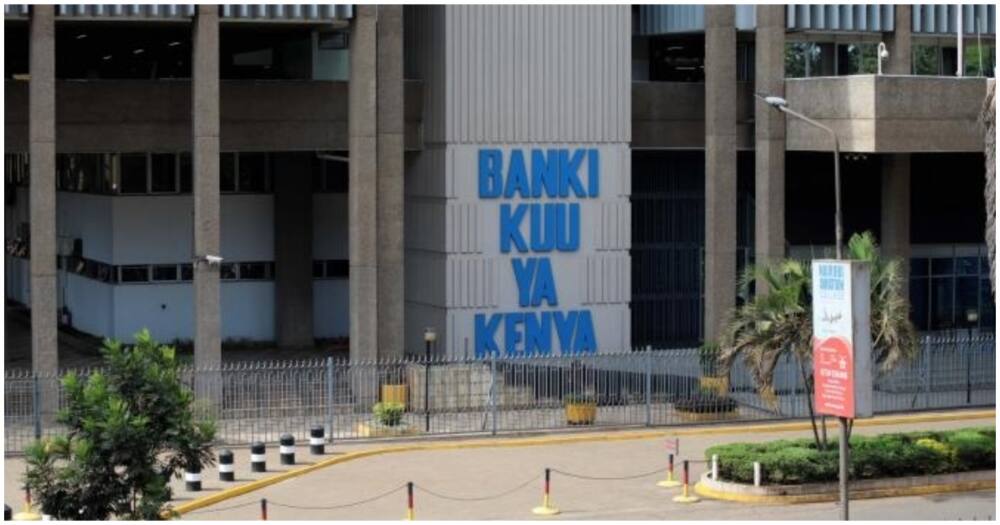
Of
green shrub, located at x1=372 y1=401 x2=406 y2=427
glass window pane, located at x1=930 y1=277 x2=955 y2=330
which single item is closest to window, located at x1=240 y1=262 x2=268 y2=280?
green shrub, located at x1=372 y1=401 x2=406 y2=427

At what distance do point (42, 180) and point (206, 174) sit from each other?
3.63m

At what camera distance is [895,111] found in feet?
154

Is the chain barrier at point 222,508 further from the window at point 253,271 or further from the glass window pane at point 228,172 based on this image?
the glass window pane at point 228,172

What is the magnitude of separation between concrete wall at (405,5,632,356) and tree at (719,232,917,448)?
13.0 metres

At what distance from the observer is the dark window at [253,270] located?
2195 inches

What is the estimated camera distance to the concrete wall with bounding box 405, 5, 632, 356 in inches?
1864

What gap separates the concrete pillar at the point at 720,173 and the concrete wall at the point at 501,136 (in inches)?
85.7

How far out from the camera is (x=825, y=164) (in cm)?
5988

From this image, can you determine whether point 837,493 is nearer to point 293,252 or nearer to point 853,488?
point 853,488

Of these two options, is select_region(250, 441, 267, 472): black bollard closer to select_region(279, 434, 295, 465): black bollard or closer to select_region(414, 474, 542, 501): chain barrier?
select_region(279, 434, 295, 465): black bollard

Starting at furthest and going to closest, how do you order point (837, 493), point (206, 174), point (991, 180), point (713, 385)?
point (713, 385), point (206, 174), point (837, 493), point (991, 180)

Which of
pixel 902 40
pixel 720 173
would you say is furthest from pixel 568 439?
pixel 902 40

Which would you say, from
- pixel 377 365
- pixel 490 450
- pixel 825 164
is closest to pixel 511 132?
pixel 377 365

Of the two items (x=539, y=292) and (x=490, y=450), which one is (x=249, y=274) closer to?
(x=539, y=292)
